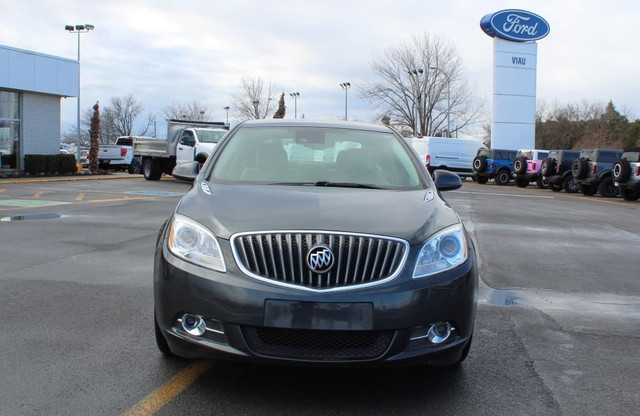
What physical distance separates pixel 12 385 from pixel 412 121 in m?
63.4

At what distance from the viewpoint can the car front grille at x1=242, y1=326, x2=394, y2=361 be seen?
312 centimetres

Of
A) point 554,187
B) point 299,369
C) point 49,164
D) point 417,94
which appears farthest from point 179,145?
point 417,94

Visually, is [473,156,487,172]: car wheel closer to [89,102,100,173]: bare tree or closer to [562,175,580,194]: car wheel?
[562,175,580,194]: car wheel

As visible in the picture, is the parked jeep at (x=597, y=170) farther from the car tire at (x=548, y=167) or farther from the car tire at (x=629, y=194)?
the car tire at (x=548, y=167)

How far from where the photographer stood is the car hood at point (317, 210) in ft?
10.9

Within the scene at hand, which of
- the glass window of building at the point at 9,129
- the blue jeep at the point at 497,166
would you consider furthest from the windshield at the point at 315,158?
the blue jeep at the point at 497,166

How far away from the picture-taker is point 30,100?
27.2m

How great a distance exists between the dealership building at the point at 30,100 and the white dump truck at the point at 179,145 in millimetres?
5108

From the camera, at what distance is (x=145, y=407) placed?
128 inches

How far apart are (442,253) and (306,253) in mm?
791

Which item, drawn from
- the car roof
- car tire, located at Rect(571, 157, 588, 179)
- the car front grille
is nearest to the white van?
car tire, located at Rect(571, 157, 588, 179)

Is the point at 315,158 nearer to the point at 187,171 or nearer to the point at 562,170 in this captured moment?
the point at 187,171

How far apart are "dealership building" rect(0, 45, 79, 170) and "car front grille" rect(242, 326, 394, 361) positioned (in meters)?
25.8

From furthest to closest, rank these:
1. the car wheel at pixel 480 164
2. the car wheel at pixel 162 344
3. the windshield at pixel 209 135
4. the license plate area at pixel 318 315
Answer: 1. the car wheel at pixel 480 164
2. the windshield at pixel 209 135
3. the car wheel at pixel 162 344
4. the license plate area at pixel 318 315
